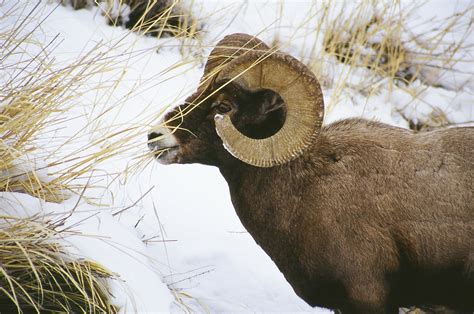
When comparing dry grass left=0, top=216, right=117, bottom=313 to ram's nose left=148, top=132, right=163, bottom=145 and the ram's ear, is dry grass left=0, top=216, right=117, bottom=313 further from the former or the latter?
the ram's ear

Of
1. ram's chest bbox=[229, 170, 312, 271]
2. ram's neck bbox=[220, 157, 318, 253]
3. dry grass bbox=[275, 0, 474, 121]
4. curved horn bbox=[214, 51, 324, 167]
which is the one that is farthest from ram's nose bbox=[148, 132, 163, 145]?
dry grass bbox=[275, 0, 474, 121]

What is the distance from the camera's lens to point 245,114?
450 centimetres

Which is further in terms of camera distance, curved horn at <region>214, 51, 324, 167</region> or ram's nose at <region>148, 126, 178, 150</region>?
ram's nose at <region>148, 126, 178, 150</region>

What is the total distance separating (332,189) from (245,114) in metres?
0.70

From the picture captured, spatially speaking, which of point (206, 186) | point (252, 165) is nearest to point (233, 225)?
point (206, 186)

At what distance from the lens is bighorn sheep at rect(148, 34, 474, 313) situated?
14.1ft

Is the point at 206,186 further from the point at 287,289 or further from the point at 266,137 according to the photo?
the point at 266,137

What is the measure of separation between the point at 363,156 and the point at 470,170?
651 millimetres

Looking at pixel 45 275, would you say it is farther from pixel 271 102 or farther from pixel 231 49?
pixel 231 49

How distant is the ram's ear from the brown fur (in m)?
0.34

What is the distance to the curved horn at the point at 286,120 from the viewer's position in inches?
165

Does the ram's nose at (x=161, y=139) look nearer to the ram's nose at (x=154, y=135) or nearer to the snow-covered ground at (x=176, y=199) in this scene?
the ram's nose at (x=154, y=135)

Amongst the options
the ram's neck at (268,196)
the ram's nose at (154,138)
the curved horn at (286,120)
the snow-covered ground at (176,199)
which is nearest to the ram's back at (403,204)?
the ram's neck at (268,196)

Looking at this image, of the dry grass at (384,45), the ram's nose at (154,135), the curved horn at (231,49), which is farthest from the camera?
the dry grass at (384,45)
